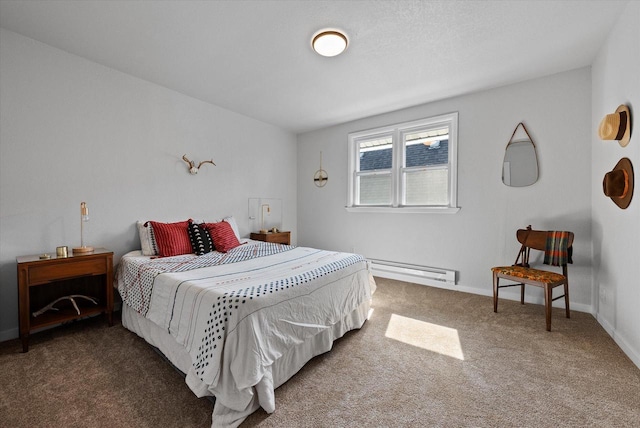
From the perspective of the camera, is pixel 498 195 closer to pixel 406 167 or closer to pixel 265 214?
pixel 406 167

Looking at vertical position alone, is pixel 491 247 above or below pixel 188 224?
below

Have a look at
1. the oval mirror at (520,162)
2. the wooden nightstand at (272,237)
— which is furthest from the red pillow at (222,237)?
the oval mirror at (520,162)

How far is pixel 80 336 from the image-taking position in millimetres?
2324

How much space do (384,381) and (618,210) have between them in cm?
229

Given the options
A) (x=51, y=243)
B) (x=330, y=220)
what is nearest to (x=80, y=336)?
(x=51, y=243)

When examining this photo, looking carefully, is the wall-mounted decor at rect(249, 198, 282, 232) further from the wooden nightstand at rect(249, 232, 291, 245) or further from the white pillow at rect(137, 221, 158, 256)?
the white pillow at rect(137, 221, 158, 256)

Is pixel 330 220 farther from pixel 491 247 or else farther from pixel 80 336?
pixel 80 336

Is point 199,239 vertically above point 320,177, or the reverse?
point 320,177

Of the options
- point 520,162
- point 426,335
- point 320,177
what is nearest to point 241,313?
point 426,335

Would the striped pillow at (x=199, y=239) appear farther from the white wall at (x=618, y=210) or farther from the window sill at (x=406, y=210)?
the white wall at (x=618, y=210)

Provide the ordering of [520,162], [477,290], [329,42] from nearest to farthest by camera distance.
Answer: [329,42], [520,162], [477,290]

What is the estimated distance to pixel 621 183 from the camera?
1999 mm

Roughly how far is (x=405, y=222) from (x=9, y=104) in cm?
434

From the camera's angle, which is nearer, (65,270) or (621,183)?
(621,183)
